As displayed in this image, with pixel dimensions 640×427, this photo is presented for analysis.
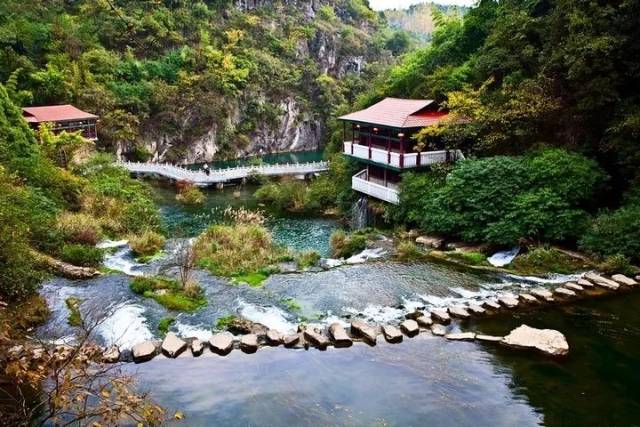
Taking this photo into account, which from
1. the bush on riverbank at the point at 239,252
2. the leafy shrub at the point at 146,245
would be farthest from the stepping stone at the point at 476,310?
the leafy shrub at the point at 146,245

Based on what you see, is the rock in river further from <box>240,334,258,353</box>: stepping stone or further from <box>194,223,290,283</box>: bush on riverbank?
<box>194,223,290,283</box>: bush on riverbank

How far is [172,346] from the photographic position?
9922 mm

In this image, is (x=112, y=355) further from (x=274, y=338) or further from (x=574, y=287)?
(x=574, y=287)

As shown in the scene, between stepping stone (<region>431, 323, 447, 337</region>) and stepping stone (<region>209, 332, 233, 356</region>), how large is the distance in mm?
4494

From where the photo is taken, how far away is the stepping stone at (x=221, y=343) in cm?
996

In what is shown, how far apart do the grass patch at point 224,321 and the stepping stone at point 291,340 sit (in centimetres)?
158

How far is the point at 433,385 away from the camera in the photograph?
8.88m

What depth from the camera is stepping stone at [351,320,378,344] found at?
10.5 metres

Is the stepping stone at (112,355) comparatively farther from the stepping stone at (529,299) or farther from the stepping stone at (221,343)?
the stepping stone at (529,299)

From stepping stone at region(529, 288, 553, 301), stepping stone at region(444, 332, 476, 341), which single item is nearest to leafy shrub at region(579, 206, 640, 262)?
stepping stone at region(529, 288, 553, 301)

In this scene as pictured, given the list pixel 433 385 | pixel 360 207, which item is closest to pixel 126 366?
pixel 433 385

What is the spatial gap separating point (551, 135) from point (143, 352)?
16.8m

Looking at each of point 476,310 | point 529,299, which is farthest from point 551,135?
point 476,310

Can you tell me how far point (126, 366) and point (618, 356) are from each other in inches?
389
